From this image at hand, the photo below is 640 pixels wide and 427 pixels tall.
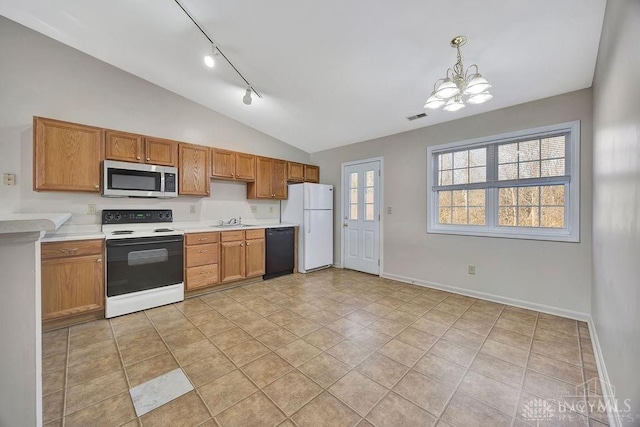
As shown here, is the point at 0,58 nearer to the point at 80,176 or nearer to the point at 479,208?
the point at 80,176

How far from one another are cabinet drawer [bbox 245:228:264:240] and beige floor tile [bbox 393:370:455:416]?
2870 mm

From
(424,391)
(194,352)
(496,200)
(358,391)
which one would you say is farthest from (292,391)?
(496,200)

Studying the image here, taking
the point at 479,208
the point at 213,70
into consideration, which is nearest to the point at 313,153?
the point at 213,70

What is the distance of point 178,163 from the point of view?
139 inches

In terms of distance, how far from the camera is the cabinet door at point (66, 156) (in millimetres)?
2662

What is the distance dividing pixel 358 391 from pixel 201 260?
8.59ft

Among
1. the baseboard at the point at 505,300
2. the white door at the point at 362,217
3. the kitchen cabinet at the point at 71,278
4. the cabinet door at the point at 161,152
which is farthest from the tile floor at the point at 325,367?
the cabinet door at the point at 161,152

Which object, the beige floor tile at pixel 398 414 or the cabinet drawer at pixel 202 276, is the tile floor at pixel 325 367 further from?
the cabinet drawer at pixel 202 276

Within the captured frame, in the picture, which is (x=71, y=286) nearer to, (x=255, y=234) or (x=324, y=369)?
(x=255, y=234)

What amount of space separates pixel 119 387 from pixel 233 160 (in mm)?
3095

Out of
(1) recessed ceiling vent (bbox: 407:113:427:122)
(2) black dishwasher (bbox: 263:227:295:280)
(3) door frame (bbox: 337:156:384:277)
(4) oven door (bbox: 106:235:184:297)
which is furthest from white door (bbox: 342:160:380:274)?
(4) oven door (bbox: 106:235:184:297)

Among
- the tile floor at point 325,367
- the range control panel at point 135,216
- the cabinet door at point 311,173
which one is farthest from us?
the cabinet door at point 311,173

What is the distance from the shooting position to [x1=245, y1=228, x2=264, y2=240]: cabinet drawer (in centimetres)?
399

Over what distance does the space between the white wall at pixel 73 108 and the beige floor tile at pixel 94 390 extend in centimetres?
210
